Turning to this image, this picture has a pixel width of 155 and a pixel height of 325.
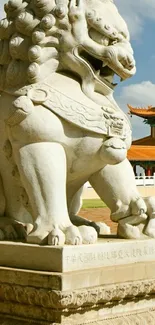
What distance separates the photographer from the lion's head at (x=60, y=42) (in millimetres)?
2770

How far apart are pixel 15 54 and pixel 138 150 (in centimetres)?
2582

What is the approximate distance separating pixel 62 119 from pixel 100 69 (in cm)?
43

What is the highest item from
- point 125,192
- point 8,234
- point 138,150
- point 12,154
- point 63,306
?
point 138,150

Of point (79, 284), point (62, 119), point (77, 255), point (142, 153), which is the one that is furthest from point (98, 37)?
point (142, 153)

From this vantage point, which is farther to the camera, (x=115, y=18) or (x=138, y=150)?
(x=138, y=150)

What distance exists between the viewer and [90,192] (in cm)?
1877

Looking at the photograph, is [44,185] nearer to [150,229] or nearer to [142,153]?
[150,229]

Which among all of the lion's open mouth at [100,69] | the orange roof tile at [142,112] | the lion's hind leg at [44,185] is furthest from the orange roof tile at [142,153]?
the lion's hind leg at [44,185]

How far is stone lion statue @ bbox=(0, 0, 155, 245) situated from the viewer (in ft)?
8.73

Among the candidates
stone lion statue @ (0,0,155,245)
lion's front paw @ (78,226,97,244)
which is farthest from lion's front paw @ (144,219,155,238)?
lion's front paw @ (78,226,97,244)

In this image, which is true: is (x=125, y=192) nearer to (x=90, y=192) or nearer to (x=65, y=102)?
(x=65, y=102)

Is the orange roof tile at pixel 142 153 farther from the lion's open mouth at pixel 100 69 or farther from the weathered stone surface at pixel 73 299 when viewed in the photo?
the weathered stone surface at pixel 73 299

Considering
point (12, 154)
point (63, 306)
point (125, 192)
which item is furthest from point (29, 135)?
→ point (63, 306)

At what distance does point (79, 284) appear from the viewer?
2465 mm
